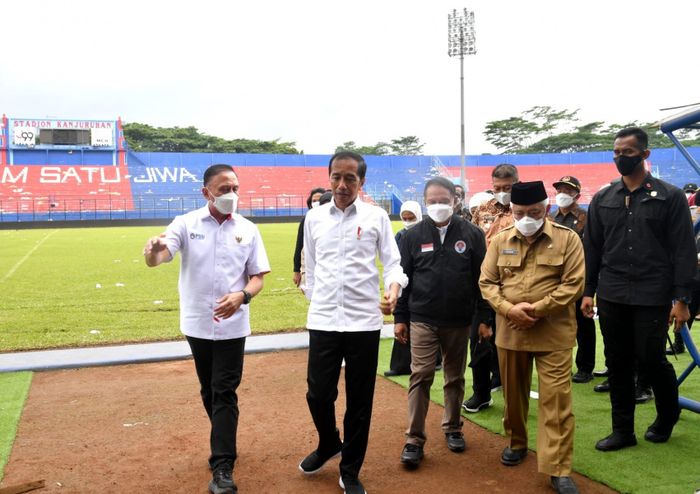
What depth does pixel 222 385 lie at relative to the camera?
12.7 ft

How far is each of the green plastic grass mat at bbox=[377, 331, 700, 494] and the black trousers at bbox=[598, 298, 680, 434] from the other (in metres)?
0.21

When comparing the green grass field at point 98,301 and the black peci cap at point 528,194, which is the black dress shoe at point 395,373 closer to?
the green grass field at point 98,301

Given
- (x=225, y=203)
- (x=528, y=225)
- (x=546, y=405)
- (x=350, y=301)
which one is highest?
(x=225, y=203)

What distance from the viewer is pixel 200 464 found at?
416cm

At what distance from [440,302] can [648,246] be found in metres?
1.37

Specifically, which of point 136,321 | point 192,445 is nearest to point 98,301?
point 136,321

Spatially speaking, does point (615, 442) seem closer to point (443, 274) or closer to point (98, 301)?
point (443, 274)

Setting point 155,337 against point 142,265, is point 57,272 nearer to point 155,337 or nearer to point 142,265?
point 142,265

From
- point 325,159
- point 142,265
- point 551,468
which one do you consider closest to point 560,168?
point 325,159

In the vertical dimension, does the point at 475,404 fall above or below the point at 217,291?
below

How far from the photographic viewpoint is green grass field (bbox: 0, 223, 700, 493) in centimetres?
406

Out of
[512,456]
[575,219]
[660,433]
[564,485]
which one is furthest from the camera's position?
[575,219]

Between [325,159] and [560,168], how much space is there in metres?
19.7

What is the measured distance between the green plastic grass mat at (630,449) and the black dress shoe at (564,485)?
28 cm
